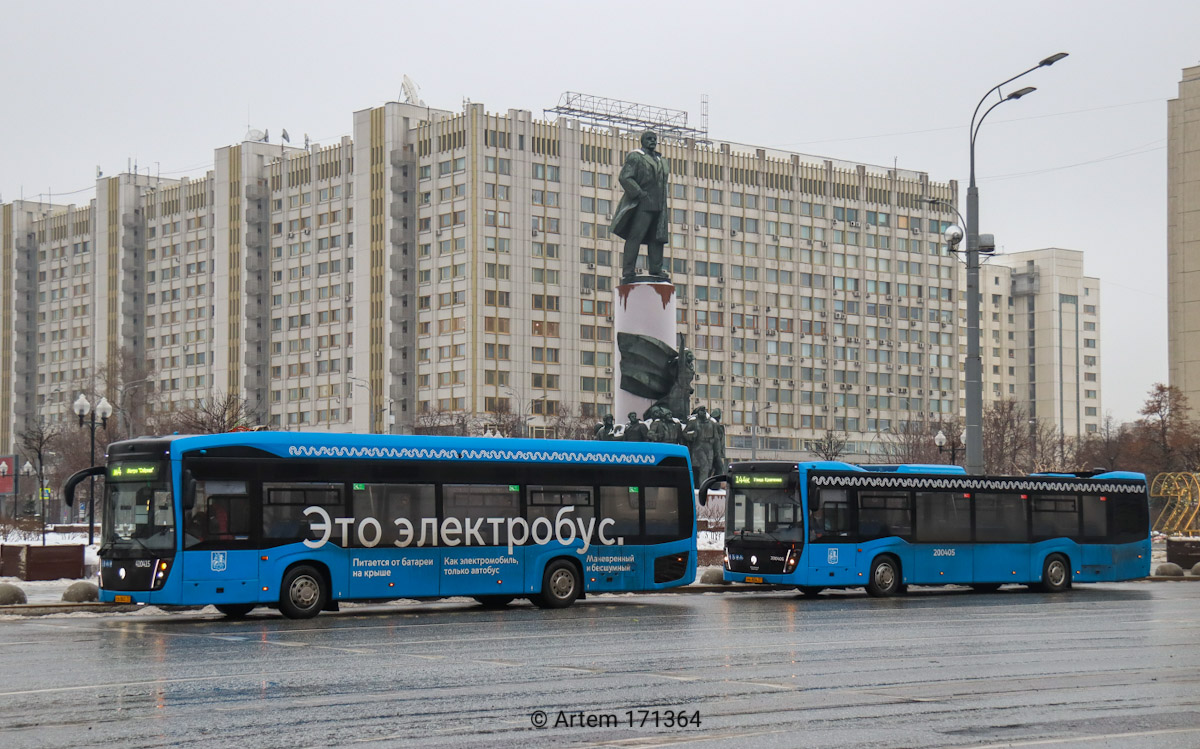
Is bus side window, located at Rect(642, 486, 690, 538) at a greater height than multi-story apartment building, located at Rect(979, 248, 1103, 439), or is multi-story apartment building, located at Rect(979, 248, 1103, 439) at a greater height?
multi-story apartment building, located at Rect(979, 248, 1103, 439)

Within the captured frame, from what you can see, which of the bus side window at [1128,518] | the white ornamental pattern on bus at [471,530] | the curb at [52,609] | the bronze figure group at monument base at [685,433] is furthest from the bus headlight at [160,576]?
the bronze figure group at monument base at [685,433]

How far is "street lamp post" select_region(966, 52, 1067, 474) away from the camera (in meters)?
30.1

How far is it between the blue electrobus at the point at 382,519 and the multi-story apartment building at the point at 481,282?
8072 cm

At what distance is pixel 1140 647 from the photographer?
1831cm

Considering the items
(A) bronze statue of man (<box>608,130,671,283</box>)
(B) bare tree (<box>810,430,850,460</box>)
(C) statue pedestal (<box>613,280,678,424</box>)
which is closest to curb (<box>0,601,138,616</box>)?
(C) statue pedestal (<box>613,280,678,424</box>)

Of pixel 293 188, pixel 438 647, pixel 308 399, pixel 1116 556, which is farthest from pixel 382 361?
pixel 438 647

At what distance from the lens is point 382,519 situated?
23.7m

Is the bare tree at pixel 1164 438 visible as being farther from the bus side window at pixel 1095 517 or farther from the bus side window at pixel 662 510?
the bus side window at pixel 662 510

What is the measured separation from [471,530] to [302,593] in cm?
301

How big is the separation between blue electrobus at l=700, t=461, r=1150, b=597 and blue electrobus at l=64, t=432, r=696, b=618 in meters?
2.28

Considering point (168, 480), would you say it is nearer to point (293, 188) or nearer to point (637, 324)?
point (637, 324)

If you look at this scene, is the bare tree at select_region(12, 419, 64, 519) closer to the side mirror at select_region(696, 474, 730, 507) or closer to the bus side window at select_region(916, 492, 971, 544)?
the side mirror at select_region(696, 474, 730, 507)

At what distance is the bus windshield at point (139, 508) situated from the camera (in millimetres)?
21859

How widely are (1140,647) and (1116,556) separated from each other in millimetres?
15315
